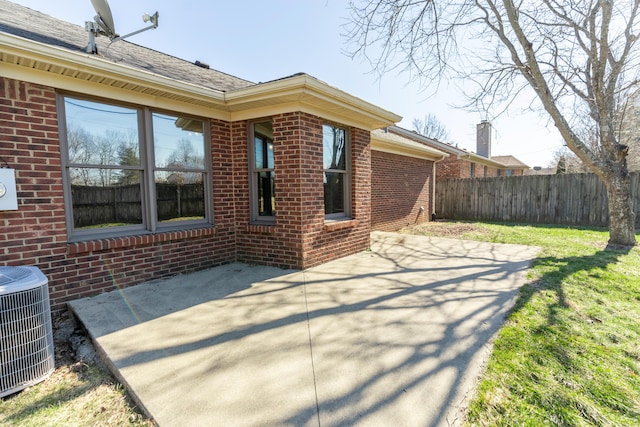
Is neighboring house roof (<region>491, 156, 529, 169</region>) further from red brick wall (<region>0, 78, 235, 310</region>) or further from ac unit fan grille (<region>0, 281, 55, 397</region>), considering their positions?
ac unit fan grille (<region>0, 281, 55, 397</region>)

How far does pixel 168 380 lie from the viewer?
84.0 inches

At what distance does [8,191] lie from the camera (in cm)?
307

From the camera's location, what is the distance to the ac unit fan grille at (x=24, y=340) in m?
2.17

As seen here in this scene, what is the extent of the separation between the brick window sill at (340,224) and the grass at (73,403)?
11.5ft

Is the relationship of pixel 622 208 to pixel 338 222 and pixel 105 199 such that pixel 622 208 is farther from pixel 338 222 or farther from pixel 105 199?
pixel 105 199

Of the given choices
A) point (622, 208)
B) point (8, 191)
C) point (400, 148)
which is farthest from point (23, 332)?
point (622, 208)

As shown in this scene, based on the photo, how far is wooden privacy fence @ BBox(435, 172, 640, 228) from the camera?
10469mm

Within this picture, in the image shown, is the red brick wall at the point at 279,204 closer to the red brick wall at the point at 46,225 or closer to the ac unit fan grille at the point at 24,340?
the red brick wall at the point at 46,225

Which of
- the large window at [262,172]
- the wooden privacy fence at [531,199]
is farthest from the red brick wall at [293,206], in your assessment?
the wooden privacy fence at [531,199]

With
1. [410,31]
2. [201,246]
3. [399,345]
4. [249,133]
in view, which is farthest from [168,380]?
[410,31]

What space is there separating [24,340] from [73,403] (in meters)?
0.64

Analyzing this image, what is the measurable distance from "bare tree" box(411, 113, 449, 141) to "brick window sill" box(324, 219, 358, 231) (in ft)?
119

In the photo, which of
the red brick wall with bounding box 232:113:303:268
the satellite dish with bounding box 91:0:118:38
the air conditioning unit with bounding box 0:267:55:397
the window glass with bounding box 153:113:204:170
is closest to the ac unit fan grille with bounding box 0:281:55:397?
the air conditioning unit with bounding box 0:267:55:397

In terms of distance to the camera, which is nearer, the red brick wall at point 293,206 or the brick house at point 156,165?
the brick house at point 156,165
